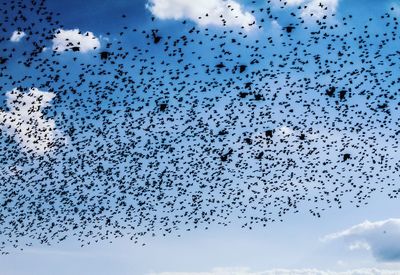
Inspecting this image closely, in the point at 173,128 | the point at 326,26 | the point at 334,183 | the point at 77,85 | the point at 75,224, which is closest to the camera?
the point at 326,26

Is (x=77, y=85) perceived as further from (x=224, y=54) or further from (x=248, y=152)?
(x=248, y=152)

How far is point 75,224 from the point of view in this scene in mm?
35094

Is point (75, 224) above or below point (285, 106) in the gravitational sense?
below

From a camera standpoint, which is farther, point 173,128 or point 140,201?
point 140,201

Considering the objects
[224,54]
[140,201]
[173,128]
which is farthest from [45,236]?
[224,54]

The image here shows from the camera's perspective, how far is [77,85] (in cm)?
2766

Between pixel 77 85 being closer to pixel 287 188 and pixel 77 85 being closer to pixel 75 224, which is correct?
pixel 75 224

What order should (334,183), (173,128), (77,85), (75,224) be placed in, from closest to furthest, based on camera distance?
1. (77,85)
2. (173,128)
3. (334,183)
4. (75,224)

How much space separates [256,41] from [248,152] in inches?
348

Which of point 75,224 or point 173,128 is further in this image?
point 75,224

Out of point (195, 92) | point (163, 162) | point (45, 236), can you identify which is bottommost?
point (45, 236)

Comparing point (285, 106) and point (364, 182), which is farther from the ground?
point (285, 106)

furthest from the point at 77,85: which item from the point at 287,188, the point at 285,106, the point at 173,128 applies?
the point at 287,188

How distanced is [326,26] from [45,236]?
80.2 feet
